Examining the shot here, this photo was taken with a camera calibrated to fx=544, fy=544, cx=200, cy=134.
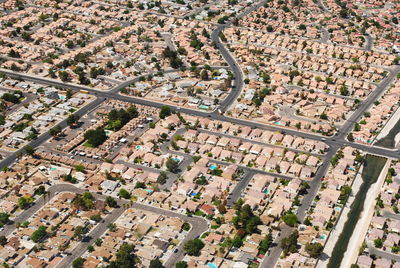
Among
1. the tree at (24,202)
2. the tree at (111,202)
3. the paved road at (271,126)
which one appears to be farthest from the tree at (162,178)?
the paved road at (271,126)

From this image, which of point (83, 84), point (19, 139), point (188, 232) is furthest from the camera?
point (83, 84)

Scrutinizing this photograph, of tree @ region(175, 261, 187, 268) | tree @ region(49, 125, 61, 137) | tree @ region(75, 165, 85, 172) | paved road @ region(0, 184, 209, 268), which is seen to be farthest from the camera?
tree @ region(49, 125, 61, 137)

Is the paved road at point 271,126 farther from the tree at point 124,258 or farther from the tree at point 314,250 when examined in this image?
the tree at point 124,258

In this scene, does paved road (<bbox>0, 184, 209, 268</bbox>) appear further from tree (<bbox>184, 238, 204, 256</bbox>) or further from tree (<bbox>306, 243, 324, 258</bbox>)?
tree (<bbox>306, 243, 324, 258</bbox>)

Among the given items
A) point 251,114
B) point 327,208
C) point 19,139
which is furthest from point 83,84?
point 327,208

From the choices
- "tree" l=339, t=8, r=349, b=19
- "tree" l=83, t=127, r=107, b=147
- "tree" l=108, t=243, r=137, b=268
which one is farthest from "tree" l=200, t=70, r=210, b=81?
"tree" l=339, t=8, r=349, b=19

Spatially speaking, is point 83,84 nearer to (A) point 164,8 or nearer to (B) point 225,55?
(B) point 225,55
